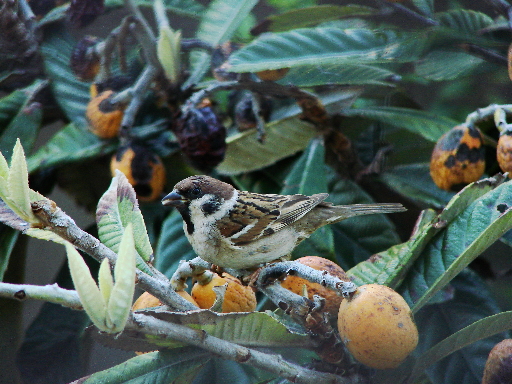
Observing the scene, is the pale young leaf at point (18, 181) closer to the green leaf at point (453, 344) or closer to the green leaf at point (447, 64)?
the green leaf at point (453, 344)

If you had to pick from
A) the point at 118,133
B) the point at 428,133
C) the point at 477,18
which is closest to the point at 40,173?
the point at 118,133

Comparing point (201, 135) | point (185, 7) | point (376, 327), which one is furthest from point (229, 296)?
point (185, 7)

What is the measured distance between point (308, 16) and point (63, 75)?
731mm

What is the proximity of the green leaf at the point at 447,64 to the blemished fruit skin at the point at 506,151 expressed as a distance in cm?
33

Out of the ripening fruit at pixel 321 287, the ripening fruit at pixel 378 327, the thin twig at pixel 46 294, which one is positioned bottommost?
the ripening fruit at pixel 321 287

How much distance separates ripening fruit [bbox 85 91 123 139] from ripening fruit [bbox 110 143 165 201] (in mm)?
106

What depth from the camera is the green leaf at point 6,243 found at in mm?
1182

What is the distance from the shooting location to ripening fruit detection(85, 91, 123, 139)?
142 centimetres

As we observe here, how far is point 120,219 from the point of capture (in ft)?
2.82

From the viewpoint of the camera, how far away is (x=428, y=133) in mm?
1268

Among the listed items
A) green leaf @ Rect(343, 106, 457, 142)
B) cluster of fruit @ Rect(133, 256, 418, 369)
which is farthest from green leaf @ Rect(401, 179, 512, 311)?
green leaf @ Rect(343, 106, 457, 142)

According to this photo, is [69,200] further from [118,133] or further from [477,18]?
[477,18]

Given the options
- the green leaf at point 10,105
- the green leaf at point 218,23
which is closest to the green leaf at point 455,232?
the green leaf at point 218,23

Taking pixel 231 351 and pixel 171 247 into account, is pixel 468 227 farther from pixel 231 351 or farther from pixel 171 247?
pixel 171 247
